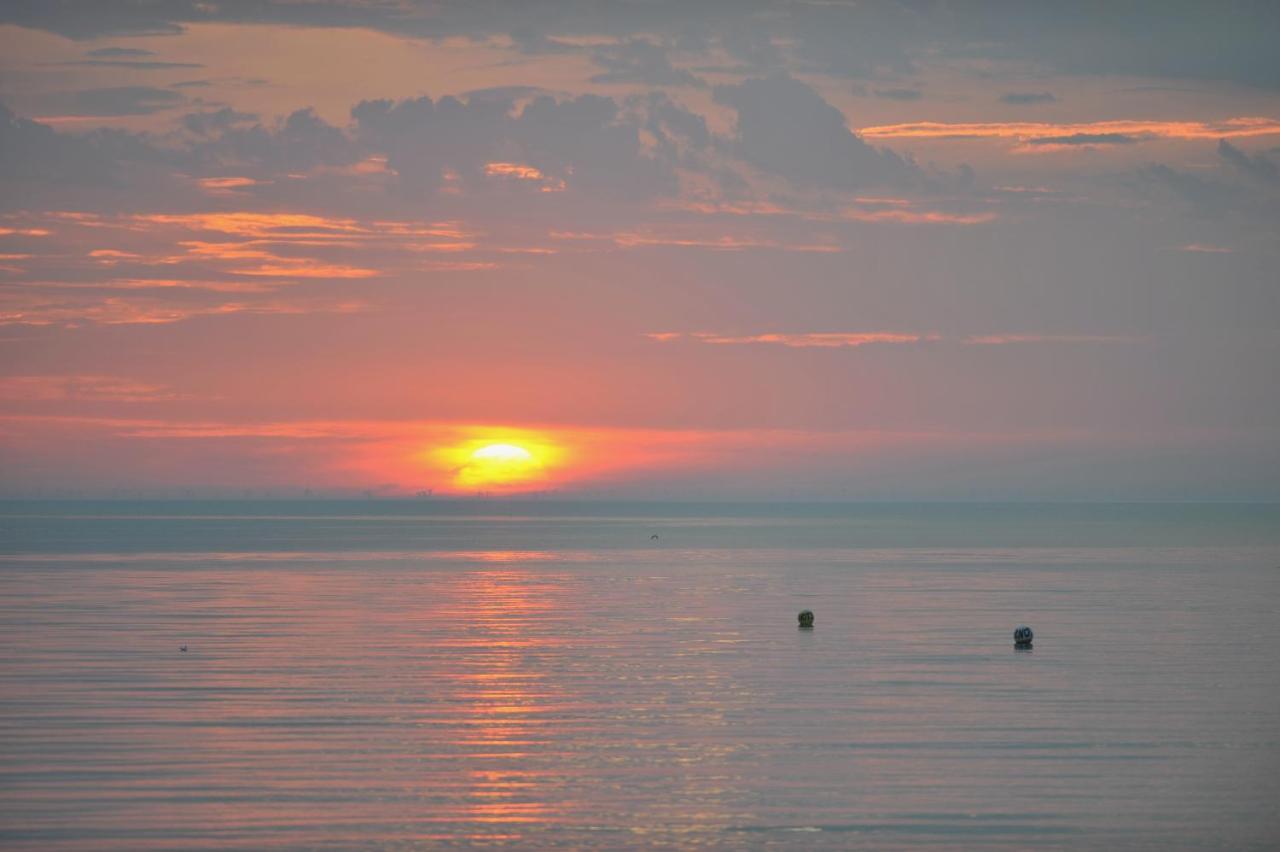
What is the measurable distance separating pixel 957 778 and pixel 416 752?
497 inches

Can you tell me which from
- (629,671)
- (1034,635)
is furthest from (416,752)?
(1034,635)

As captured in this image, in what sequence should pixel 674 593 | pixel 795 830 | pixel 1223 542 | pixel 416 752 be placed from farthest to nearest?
1. pixel 1223 542
2. pixel 674 593
3. pixel 416 752
4. pixel 795 830

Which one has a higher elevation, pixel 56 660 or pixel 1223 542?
pixel 1223 542

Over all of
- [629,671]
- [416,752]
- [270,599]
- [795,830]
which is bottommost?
[795,830]

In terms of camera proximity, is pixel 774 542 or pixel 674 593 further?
pixel 774 542

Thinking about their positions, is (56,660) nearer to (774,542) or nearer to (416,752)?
(416,752)

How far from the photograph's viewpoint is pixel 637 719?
1746 inches

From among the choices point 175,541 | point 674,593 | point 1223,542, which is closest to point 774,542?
point 1223,542

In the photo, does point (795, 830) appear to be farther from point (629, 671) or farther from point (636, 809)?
point (629, 671)

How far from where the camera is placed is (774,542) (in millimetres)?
187875

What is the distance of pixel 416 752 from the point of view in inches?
1550

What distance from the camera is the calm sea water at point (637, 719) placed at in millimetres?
32219

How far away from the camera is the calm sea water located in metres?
32.2

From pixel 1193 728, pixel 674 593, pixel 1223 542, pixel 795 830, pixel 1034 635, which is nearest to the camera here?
pixel 795 830
